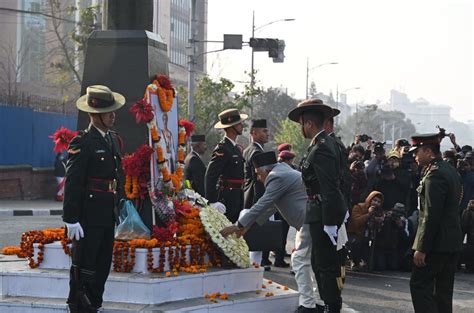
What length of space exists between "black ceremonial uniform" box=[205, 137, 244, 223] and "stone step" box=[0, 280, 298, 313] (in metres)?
2.45

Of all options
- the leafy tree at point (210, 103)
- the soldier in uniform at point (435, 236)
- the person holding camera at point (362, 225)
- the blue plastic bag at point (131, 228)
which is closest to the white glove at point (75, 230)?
the blue plastic bag at point (131, 228)

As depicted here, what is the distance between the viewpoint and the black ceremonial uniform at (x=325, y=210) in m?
8.16

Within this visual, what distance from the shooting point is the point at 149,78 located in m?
10.1

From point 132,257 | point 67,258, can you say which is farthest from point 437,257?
point 67,258

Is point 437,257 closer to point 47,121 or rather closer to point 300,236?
point 300,236

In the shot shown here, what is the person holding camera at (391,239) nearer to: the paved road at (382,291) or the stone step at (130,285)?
the paved road at (382,291)

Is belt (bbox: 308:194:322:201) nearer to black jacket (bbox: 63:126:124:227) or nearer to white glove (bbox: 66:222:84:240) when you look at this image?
black jacket (bbox: 63:126:124:227)

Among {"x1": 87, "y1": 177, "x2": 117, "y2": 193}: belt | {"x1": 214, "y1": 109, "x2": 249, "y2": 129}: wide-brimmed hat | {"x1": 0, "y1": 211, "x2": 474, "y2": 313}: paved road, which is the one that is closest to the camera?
{"x1": 87, "y1": 177, "x2": 117, "y2": 193}: belt

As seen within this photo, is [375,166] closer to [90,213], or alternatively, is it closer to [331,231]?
[331,231]

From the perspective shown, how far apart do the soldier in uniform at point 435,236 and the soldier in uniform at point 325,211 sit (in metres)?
0.72

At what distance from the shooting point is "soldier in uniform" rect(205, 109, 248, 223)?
11578mm

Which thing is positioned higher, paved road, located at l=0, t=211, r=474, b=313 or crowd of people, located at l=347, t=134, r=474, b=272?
crowd of people, located at l=347, t=134, r=474, b=272

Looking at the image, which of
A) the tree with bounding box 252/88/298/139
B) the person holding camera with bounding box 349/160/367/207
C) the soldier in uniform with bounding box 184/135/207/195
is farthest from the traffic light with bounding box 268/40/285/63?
the tree with bounding box 252/88/298/139

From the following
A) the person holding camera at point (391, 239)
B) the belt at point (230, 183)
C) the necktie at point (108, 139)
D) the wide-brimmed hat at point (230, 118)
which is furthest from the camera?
the person holding camera at point (391, 239)
